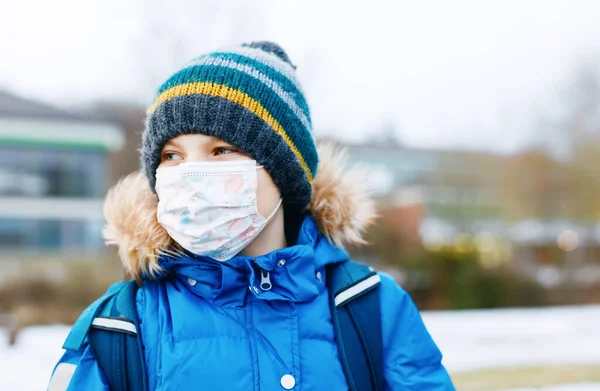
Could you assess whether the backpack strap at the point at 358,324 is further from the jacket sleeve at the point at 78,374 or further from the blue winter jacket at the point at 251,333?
the jacket sleeve at the point at 78,374

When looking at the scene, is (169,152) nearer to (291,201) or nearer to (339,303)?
(291,201)

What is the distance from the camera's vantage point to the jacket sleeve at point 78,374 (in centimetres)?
130

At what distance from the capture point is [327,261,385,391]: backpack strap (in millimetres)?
1421

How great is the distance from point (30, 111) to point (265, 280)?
10544 millimetres

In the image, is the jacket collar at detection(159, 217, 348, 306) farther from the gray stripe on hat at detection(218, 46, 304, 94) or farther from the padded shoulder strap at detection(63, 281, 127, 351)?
the gray stripe on hat at detection(218, 46, 304, 94)

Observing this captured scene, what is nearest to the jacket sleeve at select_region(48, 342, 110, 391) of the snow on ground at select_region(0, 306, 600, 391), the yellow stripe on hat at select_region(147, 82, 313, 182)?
the yellow stripe on hat at select_region(147, 82, 313, 182)

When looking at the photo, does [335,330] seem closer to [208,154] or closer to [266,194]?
[266,194]

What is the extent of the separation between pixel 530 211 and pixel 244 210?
1345cm

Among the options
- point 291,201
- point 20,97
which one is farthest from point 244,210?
point 20,97

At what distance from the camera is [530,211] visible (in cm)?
1356

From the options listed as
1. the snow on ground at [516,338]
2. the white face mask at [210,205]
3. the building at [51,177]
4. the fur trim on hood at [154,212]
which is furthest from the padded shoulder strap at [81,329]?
the building at [51,177]

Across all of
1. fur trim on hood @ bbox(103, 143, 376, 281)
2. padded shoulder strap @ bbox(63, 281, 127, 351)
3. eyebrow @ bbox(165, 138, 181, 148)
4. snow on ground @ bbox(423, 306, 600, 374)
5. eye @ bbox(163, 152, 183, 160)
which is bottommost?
snow on ground @ bbox(423, 306, 600, 374)

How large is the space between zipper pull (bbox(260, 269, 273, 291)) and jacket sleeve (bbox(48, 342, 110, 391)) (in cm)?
45

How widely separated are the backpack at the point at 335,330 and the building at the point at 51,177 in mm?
9213
